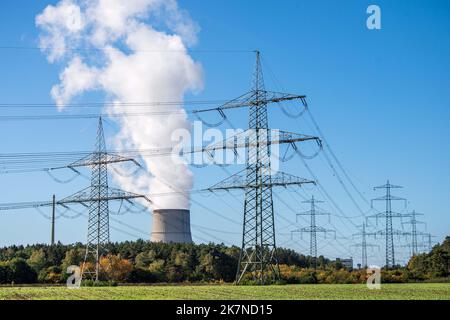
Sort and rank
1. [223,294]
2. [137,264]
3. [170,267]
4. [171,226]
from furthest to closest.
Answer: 1. [171,226]
2. [137,264]
3. [170,267]
4. [223,294]

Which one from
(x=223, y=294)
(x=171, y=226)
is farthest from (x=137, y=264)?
(x=223, y=294)

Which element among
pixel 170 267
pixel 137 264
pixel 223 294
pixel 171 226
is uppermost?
pixel 171 226

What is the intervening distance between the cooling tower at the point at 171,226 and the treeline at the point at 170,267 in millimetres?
1531

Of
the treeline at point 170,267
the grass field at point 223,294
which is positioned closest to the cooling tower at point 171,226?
the treeline at point 170,267

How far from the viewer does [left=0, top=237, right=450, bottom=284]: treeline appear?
69500 mm

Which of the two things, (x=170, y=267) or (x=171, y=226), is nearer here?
(x=170, y=267)

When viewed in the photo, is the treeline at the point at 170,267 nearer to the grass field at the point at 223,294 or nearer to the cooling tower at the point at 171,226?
the cooling tower at the point at 171,226

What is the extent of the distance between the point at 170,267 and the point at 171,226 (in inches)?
369

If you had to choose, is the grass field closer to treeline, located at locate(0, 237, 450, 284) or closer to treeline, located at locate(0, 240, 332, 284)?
treeline, located at locate(0, 237, 450, 284)

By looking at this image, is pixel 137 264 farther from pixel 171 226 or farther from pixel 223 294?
pixel 223 294

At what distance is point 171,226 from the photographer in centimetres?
8800
